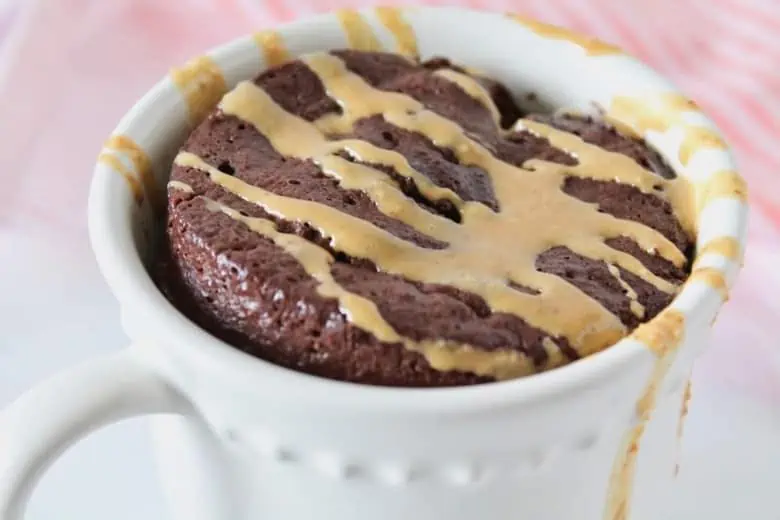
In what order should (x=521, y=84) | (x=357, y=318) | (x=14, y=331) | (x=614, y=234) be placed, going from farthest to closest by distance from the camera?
(x=14, y=331) → (x=521, y=84) → (x=614, y=234) → (x=357, y=318)

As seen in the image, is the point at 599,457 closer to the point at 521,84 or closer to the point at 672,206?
the point at 672,206

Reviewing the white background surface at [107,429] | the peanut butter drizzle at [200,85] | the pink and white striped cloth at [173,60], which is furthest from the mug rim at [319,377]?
the pink and white striped cloth at [173,60]

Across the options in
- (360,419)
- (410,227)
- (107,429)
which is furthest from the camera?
(107,429)

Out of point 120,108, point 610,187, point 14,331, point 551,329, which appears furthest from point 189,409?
point 120,108

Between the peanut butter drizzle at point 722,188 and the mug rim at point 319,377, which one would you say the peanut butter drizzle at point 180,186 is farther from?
the peanut butter drizzle at point 722,188

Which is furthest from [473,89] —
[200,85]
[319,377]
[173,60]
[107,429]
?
[173,60]

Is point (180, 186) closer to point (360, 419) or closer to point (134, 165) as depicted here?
point (134, 165)
